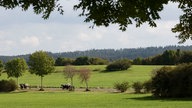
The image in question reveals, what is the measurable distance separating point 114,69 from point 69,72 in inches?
1565

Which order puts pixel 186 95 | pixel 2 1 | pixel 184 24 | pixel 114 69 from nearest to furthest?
pixel 2 1, pixel 184 24, pixel 186 95, pixel 114 69

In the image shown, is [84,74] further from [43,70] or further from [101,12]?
[101,12]

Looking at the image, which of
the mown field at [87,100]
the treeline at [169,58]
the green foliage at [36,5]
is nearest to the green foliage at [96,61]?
the treeline at [169,58]

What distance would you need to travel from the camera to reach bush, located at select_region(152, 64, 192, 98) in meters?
49.7

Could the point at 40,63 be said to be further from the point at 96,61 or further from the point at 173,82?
the point at 96,61

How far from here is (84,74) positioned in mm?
86250

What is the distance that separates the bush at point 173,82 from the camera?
49688mm

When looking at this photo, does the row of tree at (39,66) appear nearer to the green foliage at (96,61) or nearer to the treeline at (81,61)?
the treeline at (81,61)

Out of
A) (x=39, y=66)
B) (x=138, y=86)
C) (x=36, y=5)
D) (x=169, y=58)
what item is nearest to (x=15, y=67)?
(x=39, y=66)

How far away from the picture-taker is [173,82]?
5125 cm

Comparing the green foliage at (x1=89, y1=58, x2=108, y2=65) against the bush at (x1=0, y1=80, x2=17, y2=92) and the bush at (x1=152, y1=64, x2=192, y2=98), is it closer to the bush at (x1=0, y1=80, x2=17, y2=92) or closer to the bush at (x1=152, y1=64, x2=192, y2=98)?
the bush at (x1=0, y1=80, x2=17, y2=92)

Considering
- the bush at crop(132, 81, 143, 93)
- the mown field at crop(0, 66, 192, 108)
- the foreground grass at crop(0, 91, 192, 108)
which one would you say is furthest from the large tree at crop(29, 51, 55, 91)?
the foreground grass at crop(0, 91, 192, 108)

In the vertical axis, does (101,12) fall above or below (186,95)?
above

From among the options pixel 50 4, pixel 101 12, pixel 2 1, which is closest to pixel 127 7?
pixel 101 12
